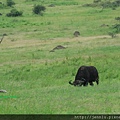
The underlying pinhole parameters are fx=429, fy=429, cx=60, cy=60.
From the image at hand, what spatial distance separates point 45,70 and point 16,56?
680 centimetres

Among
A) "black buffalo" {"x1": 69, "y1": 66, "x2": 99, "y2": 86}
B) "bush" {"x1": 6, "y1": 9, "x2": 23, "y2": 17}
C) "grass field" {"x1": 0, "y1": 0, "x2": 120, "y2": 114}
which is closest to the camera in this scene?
"grass field" {"x1": 0, "y1": 0, "x2": 120, "y2": 114}

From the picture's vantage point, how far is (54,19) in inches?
2234

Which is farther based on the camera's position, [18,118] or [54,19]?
[54,19]

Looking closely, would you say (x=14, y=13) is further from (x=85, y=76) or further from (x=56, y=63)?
(x=85, y=76)

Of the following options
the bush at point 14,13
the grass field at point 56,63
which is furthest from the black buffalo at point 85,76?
the bush at point 14,13

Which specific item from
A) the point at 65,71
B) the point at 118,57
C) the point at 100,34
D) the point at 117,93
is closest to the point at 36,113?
the point at 117,93

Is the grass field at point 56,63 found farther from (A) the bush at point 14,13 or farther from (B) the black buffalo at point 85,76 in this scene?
(A) the bush at point 14,13

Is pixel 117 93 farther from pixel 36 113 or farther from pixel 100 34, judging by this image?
pixel 100 34

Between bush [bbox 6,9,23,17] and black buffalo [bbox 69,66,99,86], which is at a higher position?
black buffalo [bbox 69,66,99,86]

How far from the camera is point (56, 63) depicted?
26.4 meters

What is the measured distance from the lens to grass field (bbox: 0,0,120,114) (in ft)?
41.4

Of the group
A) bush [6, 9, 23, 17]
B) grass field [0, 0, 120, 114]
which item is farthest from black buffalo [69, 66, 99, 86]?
bush [6, 9, 23, 17]

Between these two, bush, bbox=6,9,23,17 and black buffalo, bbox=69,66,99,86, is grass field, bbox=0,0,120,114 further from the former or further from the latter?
bush, bbox=6,9,23,17

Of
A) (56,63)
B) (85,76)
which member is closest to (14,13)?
(56,63)
